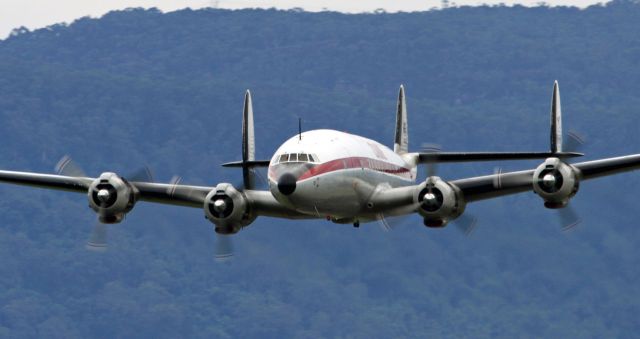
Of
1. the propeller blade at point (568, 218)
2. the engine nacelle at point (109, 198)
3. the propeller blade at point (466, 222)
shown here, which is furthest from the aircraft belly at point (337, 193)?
the engine nacelle at point (109, 198)

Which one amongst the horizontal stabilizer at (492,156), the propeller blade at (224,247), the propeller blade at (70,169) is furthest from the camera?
the propeller blade at (224,247)

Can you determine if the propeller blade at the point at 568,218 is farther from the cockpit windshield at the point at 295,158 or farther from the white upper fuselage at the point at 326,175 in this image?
the cockpit windshield at the point at 295,158

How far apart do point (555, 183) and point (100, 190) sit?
661 inches

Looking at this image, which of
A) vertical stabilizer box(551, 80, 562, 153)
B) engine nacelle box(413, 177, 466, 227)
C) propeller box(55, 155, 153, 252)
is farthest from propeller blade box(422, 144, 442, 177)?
propeller box(55, 155, 153, 252)

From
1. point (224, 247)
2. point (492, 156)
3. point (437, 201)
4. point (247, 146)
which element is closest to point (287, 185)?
point (437, 201)

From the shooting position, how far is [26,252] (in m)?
197

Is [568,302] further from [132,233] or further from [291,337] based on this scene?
[132,233]

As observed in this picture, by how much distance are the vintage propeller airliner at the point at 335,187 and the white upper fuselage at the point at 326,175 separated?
0.03m

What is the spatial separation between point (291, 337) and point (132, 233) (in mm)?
33410

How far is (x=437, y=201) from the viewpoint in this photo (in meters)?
52.6

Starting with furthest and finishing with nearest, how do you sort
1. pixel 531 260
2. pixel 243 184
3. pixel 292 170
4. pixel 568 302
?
pixel 568 302 < pixel 531 260 < pixel 243 184 < pixel 292 170

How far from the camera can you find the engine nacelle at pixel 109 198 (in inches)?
2212

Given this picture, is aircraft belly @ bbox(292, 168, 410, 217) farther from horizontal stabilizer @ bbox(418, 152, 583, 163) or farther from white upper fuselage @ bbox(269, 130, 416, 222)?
horizontal stabilizer @ bbox(418, 152, 583, 163)

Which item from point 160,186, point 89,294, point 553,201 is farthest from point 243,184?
point 89,294
